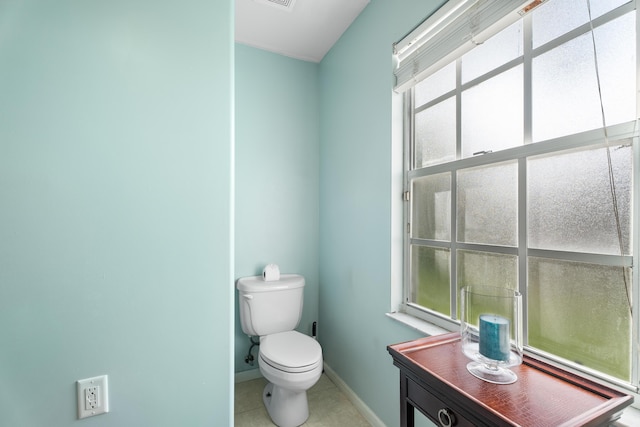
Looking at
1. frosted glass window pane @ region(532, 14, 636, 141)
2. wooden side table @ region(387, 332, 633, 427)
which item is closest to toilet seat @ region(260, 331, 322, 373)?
wooden side table @ region(387, 332, 633, 427)

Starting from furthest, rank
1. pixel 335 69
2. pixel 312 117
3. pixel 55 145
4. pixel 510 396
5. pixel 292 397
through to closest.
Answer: pixel 312 117, pixel 335 69, pixel 292 397, pixel 55 145, pixel 510 396

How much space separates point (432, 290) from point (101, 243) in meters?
1.43

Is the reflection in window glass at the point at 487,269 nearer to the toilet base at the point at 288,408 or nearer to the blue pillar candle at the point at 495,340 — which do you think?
the blue pillar candle at the point at 495,340

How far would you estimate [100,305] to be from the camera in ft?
3.14

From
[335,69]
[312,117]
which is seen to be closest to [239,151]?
[312,117]

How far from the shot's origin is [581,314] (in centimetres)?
90

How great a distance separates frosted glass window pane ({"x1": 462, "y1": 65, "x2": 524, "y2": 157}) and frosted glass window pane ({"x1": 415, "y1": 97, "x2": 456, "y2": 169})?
0.22 ft

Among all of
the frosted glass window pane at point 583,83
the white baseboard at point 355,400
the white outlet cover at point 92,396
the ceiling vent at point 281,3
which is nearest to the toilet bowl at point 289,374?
the white baseboard at point 355,400

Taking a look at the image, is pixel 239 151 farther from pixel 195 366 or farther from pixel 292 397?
pixel 292 397

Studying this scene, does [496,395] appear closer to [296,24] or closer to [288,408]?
[288,408]

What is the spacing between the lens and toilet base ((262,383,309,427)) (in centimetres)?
165

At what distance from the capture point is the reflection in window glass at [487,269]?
110cm

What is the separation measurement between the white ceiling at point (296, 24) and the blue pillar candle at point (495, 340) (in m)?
1.85

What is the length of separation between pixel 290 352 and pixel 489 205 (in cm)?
133
